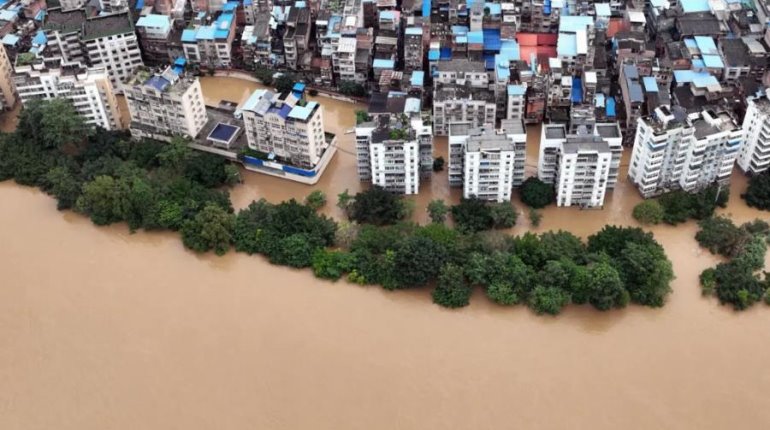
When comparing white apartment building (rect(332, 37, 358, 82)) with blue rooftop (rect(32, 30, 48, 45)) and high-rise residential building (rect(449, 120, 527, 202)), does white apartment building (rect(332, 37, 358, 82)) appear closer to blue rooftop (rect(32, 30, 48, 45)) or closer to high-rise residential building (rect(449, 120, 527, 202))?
high-rise residential building (rect(449, 120, 527, 202))

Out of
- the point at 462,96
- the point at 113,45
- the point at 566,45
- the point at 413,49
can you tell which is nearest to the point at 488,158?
the point at 462,96

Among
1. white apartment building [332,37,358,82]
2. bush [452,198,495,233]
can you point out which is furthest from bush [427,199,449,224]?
white apartment building [332,37,358,82]

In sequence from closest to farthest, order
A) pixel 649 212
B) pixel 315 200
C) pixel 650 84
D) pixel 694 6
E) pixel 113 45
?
pixel 649 212 < pixel 315 200 < pixel 650 84 < pixel 113 45 < pixel 694 6

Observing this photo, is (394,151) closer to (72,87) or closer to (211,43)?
(211,43)

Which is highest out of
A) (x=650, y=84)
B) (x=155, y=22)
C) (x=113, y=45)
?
(x=155, y=22)

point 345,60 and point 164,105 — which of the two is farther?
point 345,60

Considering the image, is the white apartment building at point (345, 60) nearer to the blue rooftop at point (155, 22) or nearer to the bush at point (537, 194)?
the blue rooftop at point (155, 22)

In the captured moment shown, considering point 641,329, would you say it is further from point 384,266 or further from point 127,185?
point 127,185

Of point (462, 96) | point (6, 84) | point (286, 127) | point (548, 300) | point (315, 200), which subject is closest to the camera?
point (548, 300)
